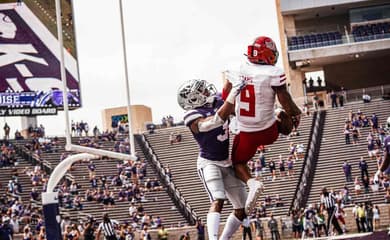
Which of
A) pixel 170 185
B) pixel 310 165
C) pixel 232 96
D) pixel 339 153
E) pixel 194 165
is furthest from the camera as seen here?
pixel 194 165

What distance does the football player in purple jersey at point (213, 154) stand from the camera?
7.08 m

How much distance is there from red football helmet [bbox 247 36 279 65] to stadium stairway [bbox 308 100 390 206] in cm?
1924

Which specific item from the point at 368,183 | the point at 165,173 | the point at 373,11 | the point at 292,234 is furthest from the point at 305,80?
the point at 292,234

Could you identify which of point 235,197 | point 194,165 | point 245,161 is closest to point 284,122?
point 245,161

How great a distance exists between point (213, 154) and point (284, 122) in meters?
0.69

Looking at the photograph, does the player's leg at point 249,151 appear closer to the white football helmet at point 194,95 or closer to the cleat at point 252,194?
the cleat at point 252,194

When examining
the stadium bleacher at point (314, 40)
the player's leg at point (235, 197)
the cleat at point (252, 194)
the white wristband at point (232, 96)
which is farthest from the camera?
the stadium bleacher at point (314, 40)

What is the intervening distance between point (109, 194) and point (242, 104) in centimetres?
2147

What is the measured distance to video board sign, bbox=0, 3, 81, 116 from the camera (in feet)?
91.0

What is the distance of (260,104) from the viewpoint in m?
6.73

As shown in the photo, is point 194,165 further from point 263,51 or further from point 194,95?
point 263,51

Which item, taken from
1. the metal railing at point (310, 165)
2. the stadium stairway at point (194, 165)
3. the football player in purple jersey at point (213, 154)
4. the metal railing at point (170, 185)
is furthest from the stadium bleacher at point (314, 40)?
the football player in purple jersey at point (213, 154)

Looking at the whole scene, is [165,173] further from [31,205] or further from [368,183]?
[368,183]

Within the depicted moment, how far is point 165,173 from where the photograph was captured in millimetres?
30328
